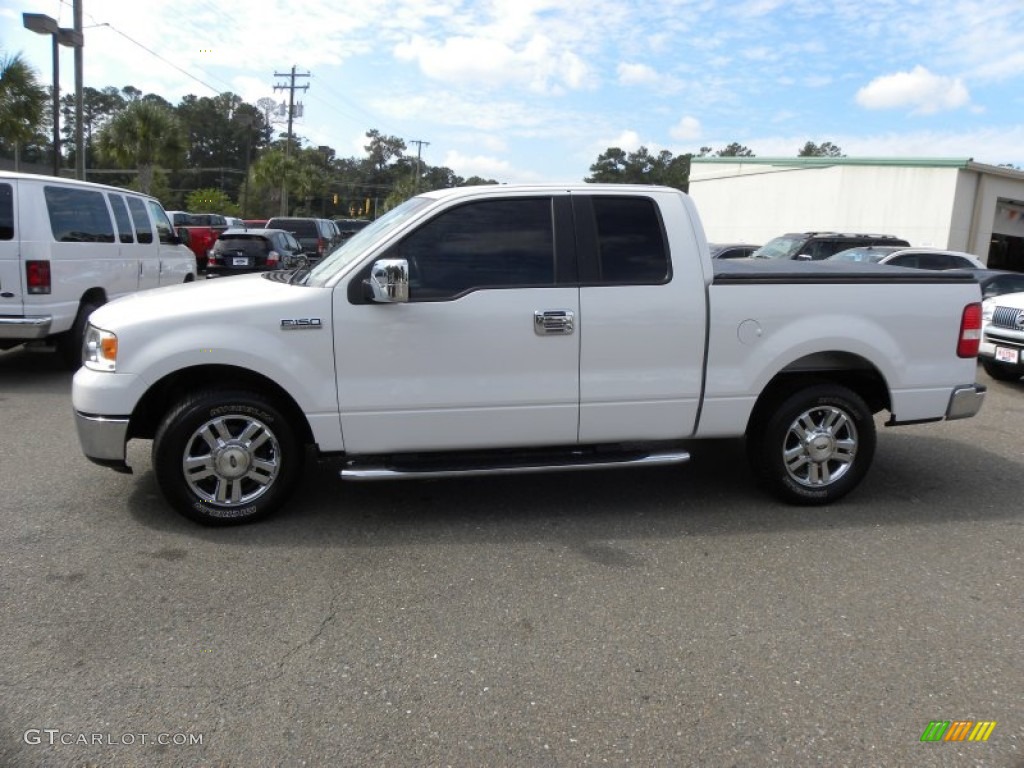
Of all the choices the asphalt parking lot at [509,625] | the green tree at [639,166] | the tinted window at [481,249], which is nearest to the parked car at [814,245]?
the asphalt parking lot at [509,625]

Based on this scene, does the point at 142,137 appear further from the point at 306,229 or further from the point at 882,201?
the point at 882,201

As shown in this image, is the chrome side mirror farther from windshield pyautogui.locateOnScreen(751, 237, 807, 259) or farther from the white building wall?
the white building wall

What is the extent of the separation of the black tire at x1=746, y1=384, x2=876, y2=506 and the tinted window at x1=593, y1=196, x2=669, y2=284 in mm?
1198

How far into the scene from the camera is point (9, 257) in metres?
7.84

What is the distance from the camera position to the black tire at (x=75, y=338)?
28.3 ft

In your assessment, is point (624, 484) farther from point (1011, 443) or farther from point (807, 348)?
point (1011, 443)

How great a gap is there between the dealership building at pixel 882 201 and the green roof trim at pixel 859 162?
34mm

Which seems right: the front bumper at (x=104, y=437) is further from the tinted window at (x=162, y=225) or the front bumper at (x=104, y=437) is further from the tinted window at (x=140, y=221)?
the tinted window at (x=162, y=225)

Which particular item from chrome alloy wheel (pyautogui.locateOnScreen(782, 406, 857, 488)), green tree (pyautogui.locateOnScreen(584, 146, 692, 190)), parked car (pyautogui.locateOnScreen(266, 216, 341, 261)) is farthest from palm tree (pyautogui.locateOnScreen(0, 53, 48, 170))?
green tree (pyautogui.locateOnScreen(584, 146, 692, 190))

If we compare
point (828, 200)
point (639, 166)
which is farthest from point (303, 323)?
point (639, 166)

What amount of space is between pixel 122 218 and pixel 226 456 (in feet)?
20.9

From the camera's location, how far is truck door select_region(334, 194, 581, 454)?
175 inches

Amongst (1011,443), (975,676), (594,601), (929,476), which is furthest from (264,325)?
(1011,443)

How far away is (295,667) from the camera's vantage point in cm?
321
